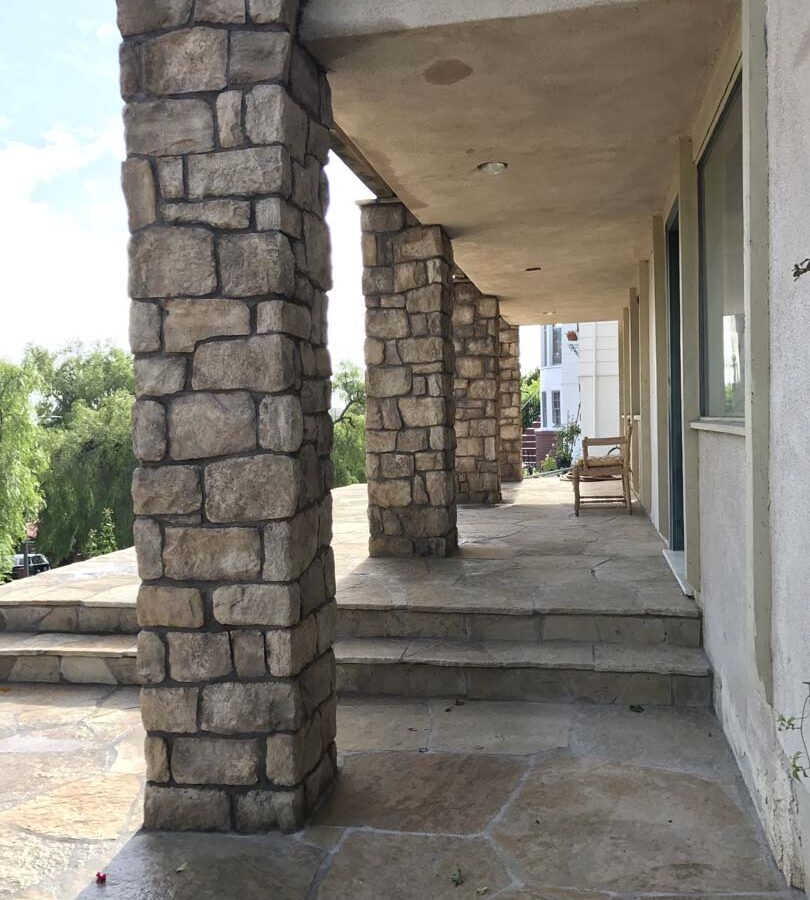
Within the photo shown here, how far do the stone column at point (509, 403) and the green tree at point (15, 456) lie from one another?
12.7m

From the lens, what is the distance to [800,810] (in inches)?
80.7

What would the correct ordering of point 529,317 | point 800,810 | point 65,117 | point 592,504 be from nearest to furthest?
point 800,810
point 592,504
point 529,317
point 65,117

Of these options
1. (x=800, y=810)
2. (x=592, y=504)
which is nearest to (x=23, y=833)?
(x=800, y=810)

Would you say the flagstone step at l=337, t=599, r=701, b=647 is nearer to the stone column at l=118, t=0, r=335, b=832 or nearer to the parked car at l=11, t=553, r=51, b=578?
the stone column at l=118, t=0, r=335, b=832

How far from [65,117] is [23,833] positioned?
55116 millimetres

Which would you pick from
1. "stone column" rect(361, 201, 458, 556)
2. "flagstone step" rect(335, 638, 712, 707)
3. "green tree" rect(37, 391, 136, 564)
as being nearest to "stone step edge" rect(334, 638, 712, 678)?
"flagstone step" rect(335, 638, 712, 707)

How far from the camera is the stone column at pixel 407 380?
541 centimetres

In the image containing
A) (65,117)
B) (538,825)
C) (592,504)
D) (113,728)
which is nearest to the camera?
(538,825)

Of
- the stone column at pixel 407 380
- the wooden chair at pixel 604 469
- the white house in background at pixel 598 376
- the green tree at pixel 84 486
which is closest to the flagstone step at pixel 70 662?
the stone column at pixel 407 380

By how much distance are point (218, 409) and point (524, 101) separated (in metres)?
2.08

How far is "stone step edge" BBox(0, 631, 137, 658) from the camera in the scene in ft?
13.4

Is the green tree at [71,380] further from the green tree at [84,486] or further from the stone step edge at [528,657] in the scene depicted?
the stone step edge at [528,657]

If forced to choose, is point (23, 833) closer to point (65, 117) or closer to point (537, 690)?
point (537, 690)

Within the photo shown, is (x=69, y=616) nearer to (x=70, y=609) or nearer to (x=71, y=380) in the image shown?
(x=70, y=609)
